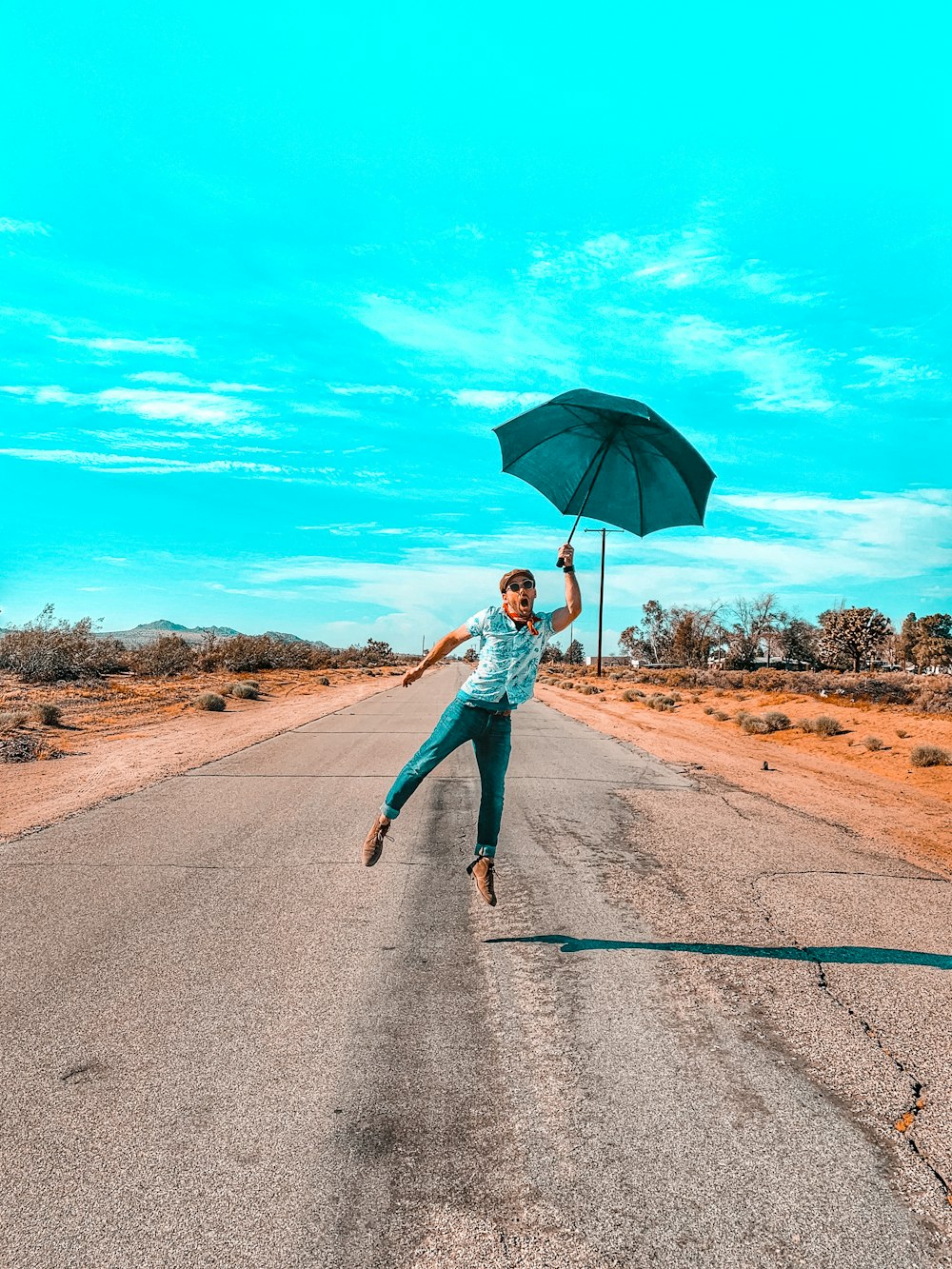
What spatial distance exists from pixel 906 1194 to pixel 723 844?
5.13m

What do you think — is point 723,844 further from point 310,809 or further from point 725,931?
point 310,809

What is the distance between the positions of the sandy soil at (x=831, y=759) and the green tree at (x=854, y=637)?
4442 cm

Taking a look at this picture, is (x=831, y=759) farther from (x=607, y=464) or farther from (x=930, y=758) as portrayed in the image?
(x=607, y=464)

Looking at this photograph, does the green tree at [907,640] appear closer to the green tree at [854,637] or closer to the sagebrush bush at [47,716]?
the green tree at [854,637]

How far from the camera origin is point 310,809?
27.8ft

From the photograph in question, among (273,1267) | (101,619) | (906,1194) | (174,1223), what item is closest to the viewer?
(273,1267)

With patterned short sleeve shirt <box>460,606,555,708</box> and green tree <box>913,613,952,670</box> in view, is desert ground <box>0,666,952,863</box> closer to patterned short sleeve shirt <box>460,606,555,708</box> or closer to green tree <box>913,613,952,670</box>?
patterned short sleeve shirt <box>460,606,555,708</box>

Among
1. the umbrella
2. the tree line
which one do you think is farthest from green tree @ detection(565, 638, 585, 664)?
the umbrella

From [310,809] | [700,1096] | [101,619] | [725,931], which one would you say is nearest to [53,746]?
[310,809]

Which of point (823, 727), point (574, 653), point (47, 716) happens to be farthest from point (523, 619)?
point (574, 653)

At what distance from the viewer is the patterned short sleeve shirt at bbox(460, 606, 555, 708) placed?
15.8ft

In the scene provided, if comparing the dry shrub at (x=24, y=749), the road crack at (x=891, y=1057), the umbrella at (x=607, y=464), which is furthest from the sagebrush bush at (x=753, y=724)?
the umbrella at (x=607, y=464)

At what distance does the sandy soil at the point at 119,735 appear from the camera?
9430 millimetres

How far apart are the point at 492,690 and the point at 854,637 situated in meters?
73.6
